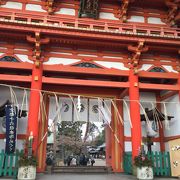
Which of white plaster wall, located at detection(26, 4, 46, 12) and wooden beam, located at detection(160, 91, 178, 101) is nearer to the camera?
white plaster wall, located at detection(26, 4, 46, 12)

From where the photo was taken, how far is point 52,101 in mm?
11156

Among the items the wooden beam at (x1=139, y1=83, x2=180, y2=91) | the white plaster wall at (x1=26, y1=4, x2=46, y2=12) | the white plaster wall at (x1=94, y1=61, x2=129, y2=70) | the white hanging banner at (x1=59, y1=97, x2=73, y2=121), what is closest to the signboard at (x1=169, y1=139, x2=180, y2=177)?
the wooden beam at (x1=139, y1=83, x2=180, y2=91)

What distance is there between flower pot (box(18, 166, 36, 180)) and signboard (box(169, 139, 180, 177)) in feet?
17.7

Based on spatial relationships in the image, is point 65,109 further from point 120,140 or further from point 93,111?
point 120,140

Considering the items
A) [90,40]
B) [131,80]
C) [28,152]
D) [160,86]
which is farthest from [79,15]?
[28,152]

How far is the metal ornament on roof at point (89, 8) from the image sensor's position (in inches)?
410

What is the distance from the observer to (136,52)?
31.2ft

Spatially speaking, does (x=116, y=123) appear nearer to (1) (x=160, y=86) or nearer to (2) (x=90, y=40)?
(1) (x=160, y=86)

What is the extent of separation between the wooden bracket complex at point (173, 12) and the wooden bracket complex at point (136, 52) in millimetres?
2838

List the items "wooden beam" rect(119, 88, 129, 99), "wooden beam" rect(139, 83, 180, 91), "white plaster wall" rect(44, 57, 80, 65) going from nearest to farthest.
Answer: "white plaster wall" rect(44, 57, 80, 65)
"wooden beam" rect(139, 83, 180, 91)
"wooden beam" rect(119, 88, 129, 99)

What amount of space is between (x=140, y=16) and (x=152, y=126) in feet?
17.9

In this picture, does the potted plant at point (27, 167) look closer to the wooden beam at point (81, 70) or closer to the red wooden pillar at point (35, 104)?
the red wooden pillar at point (35, 104)

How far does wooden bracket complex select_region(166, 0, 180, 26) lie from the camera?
427 inches

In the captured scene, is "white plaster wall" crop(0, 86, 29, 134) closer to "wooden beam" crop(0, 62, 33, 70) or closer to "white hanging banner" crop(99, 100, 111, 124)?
"wooden beam" crop(0, 62, 33, 70)
